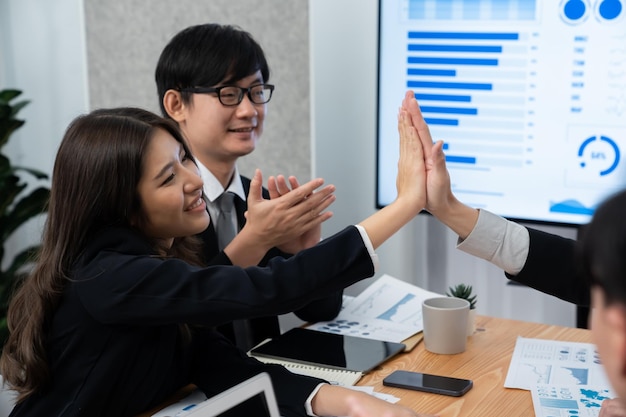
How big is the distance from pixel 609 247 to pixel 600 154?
1.53m

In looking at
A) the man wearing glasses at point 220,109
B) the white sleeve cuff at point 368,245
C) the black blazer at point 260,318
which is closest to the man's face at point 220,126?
the man wearing glasses at point 220,109

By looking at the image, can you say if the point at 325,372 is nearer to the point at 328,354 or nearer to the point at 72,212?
the point at 328,354

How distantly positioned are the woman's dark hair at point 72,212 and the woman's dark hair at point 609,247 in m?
0.77

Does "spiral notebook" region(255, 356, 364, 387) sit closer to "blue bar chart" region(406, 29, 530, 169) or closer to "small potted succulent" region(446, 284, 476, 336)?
"small potted succulent" region(446, 284, 476, 336)

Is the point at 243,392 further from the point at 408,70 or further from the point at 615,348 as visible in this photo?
the point at 408,70

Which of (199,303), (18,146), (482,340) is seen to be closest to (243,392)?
(199,303)

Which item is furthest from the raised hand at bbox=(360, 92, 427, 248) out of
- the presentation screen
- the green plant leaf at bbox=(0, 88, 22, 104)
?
the green plant leaf at bbox=(0, 88, 22, 104)

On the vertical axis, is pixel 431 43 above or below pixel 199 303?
above

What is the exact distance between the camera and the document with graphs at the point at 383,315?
1598 mm

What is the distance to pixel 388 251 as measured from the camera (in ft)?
8.85

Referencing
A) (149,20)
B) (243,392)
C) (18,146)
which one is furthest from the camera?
(18,146)

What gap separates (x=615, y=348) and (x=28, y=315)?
0.90 meters

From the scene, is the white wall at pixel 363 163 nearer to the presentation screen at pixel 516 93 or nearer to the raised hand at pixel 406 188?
the presentation screen at pixel 516 93

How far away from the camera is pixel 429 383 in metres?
1.33
